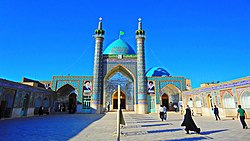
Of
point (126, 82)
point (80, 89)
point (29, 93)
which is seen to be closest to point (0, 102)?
point (29, 93)

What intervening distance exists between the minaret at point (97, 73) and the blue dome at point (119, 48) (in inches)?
183

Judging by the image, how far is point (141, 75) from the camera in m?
19.8

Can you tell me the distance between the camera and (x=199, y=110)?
16.4m

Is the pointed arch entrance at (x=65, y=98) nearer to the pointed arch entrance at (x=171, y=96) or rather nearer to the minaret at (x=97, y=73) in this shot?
the minaret at (x=97, y=73)

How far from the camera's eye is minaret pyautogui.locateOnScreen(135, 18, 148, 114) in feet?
62.3

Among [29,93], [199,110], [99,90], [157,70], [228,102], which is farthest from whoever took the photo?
[157,70]

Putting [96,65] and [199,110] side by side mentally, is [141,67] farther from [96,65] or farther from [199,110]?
[199,110]

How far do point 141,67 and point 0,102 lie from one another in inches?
544

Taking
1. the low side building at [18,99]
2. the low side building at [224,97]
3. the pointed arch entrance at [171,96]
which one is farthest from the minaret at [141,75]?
the low side building at [18,99]

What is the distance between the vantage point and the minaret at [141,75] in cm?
1900

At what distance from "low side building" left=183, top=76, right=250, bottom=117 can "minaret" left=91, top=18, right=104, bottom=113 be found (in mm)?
10155

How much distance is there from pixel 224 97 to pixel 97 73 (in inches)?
506

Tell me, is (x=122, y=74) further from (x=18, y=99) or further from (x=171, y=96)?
(x=18, y=99)

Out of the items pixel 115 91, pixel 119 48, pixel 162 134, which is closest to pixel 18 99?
pixel 162 134
